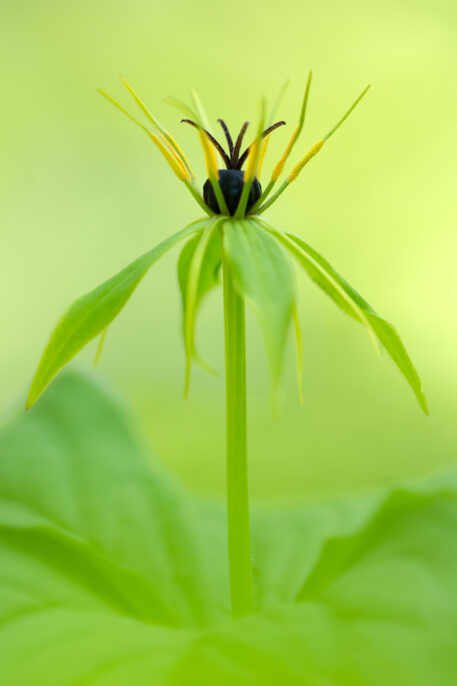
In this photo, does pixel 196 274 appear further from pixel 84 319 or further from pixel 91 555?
pixel 91 555

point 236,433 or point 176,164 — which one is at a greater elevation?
point 176,164

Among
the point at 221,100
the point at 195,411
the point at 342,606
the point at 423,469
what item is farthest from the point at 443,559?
the point at 221,100

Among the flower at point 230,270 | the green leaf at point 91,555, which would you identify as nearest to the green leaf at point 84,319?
the flower at point 230,270

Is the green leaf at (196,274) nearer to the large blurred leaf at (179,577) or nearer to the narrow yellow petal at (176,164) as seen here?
the narrow yellow petal at (176,164)

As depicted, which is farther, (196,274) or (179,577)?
(179,577)

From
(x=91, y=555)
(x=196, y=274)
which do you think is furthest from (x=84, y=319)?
(x=91, y=555)

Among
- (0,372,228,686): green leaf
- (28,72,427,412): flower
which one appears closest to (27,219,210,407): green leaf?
(28,72,427,412): flower

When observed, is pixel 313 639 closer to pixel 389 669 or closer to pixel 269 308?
pixel 389 669
